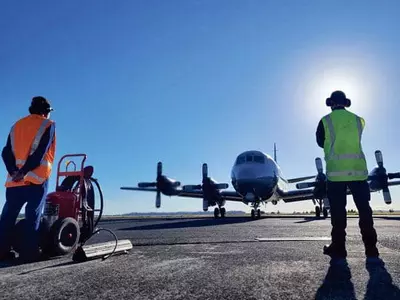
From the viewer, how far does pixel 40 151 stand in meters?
4.14

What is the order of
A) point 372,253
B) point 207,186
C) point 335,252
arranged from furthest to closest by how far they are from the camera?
point 207,186 → point 335,252 → point 372,253

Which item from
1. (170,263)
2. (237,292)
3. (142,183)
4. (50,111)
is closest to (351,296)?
(237,292)

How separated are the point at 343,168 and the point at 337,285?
2244 mm

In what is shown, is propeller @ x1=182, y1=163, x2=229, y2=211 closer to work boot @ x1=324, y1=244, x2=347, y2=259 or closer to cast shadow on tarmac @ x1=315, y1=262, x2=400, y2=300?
work boot @ x1=324, y1=244, x2=347, y2=259

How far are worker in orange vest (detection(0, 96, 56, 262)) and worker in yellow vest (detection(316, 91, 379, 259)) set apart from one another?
12.4 ft

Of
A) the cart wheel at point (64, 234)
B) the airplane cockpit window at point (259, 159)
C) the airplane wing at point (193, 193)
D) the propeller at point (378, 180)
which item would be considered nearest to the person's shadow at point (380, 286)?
the cart wheel at point (64, 234)

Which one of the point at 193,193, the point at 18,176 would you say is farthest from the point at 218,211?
the point at 18,176

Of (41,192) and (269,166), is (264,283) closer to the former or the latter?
(41,192)

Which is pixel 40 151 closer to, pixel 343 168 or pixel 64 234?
pixel 64 234

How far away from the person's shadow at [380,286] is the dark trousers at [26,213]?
12.2 feet

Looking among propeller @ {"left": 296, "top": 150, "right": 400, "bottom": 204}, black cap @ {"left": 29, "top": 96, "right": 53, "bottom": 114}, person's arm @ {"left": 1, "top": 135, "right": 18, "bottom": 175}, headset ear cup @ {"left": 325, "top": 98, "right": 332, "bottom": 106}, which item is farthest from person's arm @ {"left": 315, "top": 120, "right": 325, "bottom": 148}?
propeller @ {"left": 296, "top": 150, "right": 400, "bottom": 204}

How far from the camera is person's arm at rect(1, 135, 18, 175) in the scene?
4.10 meters

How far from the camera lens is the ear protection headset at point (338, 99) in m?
4.57

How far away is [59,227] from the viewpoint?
13.8 ft
